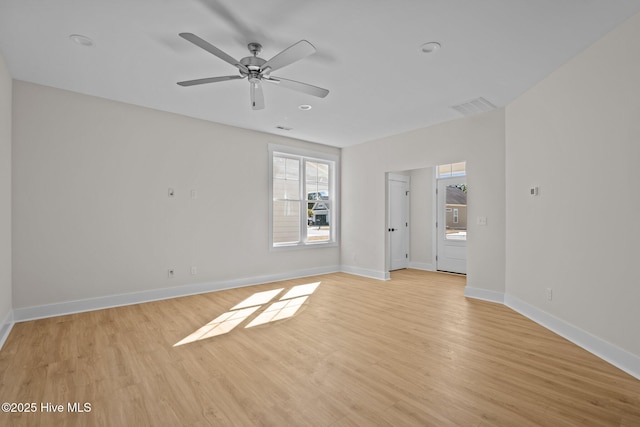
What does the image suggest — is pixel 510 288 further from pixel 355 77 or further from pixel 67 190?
pixel 67 190

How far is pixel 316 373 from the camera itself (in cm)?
246

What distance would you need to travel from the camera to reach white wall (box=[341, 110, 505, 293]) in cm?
457

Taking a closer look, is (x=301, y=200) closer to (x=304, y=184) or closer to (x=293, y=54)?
(x=304, y=184)

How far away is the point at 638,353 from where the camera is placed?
2418 mm

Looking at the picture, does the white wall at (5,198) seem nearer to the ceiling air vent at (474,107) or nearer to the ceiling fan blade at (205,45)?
the ceiling fan blade at (205,45)

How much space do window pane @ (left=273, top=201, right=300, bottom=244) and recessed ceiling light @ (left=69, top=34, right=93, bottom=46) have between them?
12.2 feet

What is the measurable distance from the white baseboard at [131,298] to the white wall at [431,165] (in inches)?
69.0

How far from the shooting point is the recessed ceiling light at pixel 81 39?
2760 millimetres

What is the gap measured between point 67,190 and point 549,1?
534cm

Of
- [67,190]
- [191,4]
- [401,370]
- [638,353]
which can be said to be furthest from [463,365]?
[67,190]

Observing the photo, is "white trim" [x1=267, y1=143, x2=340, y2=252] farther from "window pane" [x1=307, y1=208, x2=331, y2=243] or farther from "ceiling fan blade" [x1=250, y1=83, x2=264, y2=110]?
"ceiling fan blade" [x1=250, y1=83, x2=264, y2=110]

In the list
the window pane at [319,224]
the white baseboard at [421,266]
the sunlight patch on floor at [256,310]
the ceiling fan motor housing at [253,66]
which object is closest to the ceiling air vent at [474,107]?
the ceiling fan motor housing at [253,66]

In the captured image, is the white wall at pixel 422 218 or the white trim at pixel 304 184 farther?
the white wall at pixel 422 218

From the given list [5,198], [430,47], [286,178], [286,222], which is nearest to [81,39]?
[5,198]
